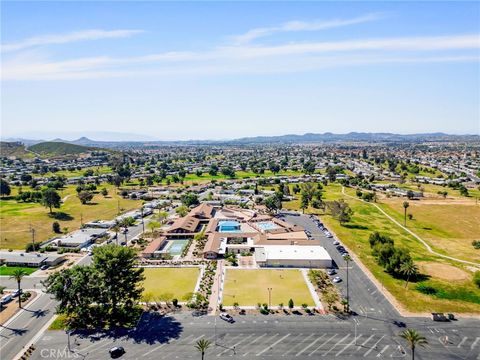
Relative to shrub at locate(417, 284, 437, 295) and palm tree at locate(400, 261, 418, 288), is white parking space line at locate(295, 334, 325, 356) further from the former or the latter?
palm tree at locate(400, 261, 418, 288)

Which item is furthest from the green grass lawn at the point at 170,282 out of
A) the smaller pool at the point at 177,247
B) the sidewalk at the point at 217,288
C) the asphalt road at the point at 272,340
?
the smaller pool at the point at 177,247

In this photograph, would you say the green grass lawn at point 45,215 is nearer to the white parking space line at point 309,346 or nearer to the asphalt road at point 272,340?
the asphalt road at point 272,340

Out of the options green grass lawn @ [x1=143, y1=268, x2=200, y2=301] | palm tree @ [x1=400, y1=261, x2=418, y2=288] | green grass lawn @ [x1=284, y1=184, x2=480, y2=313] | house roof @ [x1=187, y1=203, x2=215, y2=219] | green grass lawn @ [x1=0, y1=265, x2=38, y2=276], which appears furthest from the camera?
house roof @ [x1=187, y1=203, x2=215, y2=219]

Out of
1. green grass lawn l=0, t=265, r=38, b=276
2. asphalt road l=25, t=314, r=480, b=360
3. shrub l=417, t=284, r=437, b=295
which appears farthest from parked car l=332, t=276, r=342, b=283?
green grass lawn l=0, t=265, r=38, b=276

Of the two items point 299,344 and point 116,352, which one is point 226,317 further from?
point 116,352

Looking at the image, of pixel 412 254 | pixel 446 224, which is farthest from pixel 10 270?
pixel 446 224

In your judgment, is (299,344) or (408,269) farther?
(408,269)

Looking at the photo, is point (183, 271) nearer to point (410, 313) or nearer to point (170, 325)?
point (170, 325)
